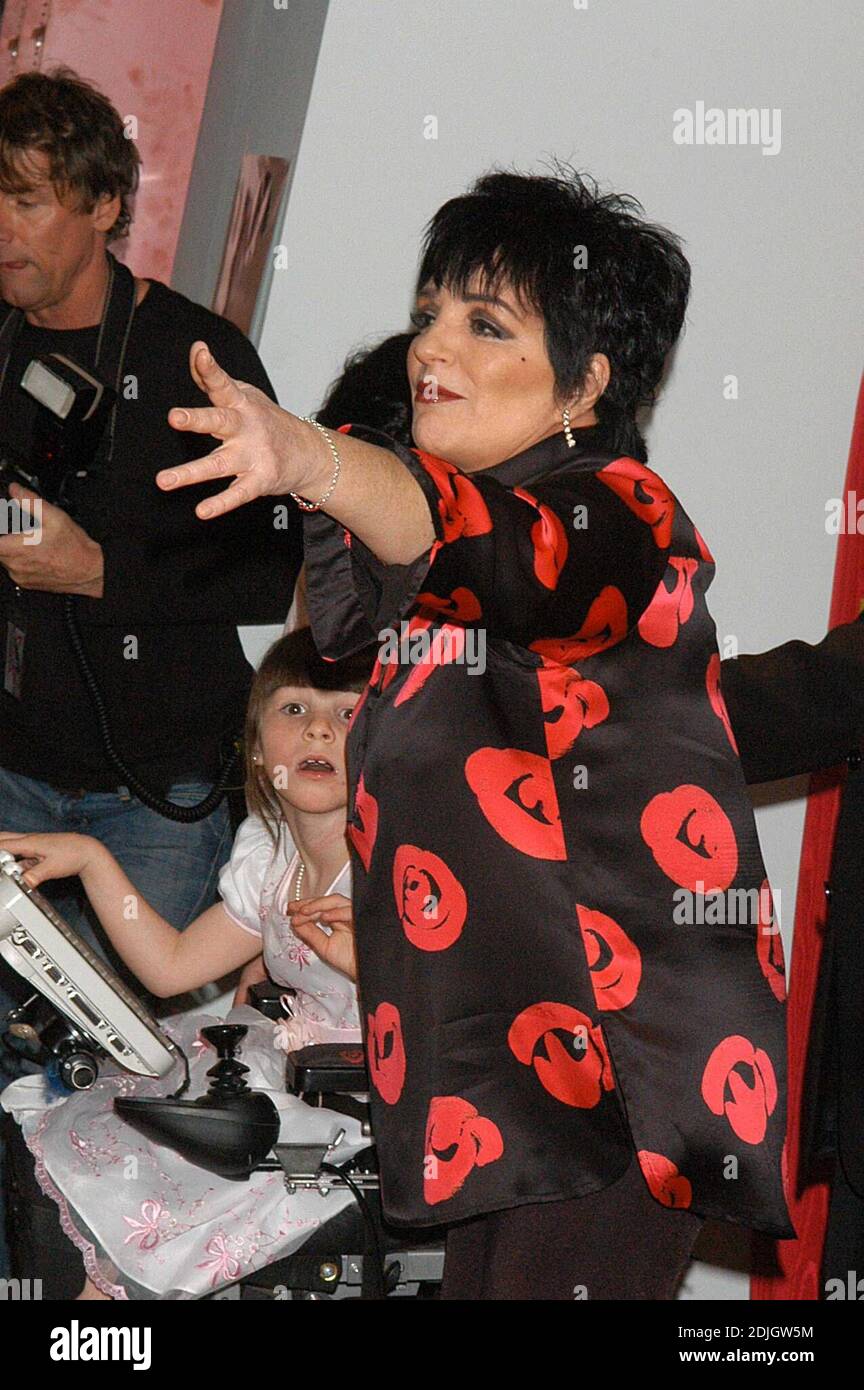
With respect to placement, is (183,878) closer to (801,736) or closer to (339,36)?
(801,736)

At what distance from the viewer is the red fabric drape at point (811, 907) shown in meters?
2.41

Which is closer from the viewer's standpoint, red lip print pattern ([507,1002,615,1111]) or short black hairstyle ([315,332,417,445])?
red lip print pattern ([507,1002,615,1111])

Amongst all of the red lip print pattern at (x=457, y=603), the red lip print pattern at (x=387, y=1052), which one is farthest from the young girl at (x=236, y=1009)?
the red lip print pattern at (x=457, y=603)

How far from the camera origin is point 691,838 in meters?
1.38

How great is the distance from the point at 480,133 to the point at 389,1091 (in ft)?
5.10

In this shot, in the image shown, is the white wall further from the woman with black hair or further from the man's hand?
the woman with black hair

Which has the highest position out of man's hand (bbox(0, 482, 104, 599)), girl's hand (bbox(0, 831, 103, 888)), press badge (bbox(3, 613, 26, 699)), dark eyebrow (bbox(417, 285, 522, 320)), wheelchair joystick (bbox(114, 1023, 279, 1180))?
dark eyebrow (bbox(417, 285, 522, 320))

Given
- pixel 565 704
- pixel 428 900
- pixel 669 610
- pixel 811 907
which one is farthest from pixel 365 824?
pixel 811 907

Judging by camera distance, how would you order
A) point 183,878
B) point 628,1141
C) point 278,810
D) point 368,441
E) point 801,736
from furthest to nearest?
point 183,878 → point 278,810 → point 801,736 → point 628,1141 → point 368,441

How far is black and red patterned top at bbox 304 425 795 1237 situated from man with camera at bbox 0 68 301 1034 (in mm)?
911

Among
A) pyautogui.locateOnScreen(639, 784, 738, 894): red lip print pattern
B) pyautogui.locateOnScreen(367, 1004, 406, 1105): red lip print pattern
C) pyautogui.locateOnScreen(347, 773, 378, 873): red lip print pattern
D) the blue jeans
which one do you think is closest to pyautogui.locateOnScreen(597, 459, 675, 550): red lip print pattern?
pyautogui.locateOnScreen(639, 784, 738, 894): red lip print pattern

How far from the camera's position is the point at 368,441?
115cm

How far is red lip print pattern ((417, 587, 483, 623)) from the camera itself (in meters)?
1.11

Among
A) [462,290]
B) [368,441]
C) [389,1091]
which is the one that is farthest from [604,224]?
[389,1091]
